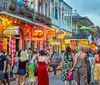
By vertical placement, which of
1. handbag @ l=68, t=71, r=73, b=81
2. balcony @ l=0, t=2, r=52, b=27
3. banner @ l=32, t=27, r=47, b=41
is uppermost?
balcony @ l=0, t=2, r=52, b=27

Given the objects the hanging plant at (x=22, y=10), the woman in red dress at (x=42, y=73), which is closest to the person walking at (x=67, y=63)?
the woman in red dress at (x=42, y=73)

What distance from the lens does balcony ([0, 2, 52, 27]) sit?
97.4ft

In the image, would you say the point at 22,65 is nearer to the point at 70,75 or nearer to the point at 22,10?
the point at 70,75

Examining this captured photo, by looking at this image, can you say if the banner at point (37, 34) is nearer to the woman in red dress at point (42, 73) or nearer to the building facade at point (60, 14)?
the building facade at point (60, 14)

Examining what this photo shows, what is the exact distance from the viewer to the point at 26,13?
34.2 meters

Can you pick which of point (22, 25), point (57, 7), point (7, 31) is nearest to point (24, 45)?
point (22, 25)

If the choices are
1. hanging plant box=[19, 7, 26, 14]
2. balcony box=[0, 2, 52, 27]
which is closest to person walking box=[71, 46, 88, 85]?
balcony box=[0, 2, 52, 27]

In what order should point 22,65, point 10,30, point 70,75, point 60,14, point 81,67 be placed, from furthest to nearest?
point 60,14 → point 10,30 → point 22,65 → point 70,75 → point 81,67

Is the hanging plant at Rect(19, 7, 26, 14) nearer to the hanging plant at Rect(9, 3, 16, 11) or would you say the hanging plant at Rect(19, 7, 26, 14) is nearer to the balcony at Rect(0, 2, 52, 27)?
the balcony at Rect(0, 2, 52, 27)

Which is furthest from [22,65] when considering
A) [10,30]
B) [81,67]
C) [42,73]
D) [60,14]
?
[60,14]

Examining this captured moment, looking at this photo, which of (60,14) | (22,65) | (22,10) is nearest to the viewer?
(22,65)

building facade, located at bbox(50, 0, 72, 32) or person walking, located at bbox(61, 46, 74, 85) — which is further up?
building facade, located at bbox(50, 0, 72, 32)

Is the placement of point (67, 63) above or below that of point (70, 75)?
above

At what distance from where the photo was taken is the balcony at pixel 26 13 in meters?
29.7
